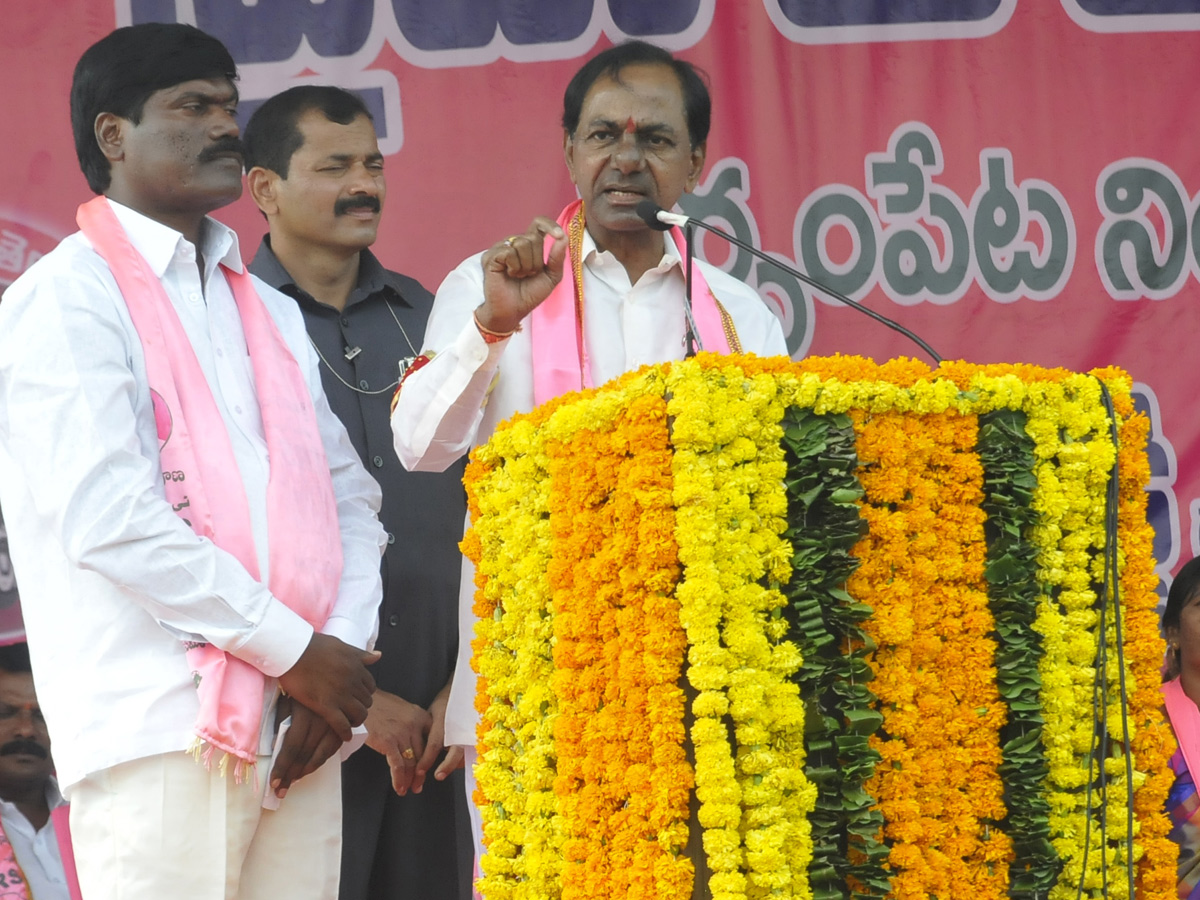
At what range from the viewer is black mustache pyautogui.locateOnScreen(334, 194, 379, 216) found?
144 inches

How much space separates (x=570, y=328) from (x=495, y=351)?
334mm

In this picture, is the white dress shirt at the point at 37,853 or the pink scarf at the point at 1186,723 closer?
the pink scarf at the point at 1186,723

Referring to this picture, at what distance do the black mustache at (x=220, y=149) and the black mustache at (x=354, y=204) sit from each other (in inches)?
34.7

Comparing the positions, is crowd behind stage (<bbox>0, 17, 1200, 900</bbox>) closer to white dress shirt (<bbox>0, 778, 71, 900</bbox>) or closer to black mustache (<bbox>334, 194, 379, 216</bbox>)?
white dress shirt (<bbox>0, 778, 71, 900</bbox>)

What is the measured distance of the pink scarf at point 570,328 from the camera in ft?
9.27

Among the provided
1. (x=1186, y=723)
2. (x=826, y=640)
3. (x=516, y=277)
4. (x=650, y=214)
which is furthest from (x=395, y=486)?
(x=1186, y=723)

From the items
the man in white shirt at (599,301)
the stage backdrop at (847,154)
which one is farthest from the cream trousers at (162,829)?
the stage backdrop at (847,154)

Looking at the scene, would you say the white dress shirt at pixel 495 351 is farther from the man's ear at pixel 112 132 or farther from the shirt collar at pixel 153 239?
→ the man's ear at pixel 112 132

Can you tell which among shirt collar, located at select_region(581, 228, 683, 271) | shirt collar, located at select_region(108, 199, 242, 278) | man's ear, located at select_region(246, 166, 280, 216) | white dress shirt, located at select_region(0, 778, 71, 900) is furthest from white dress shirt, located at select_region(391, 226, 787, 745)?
white dress shirt, located at select_region(0, 778, 71, 900)

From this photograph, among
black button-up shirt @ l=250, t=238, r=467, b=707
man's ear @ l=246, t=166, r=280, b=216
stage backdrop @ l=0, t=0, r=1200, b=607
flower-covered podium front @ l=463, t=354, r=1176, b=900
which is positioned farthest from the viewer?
stage backdrop @ l=0, t=0, r=1200, b=607

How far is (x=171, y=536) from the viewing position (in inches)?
91.4

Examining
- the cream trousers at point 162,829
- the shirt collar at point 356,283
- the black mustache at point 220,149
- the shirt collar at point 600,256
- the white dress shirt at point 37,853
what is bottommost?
the white dress shirt at point 37,853

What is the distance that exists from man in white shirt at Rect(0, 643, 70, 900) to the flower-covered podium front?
1.82 metres

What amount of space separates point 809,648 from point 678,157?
1354mm
